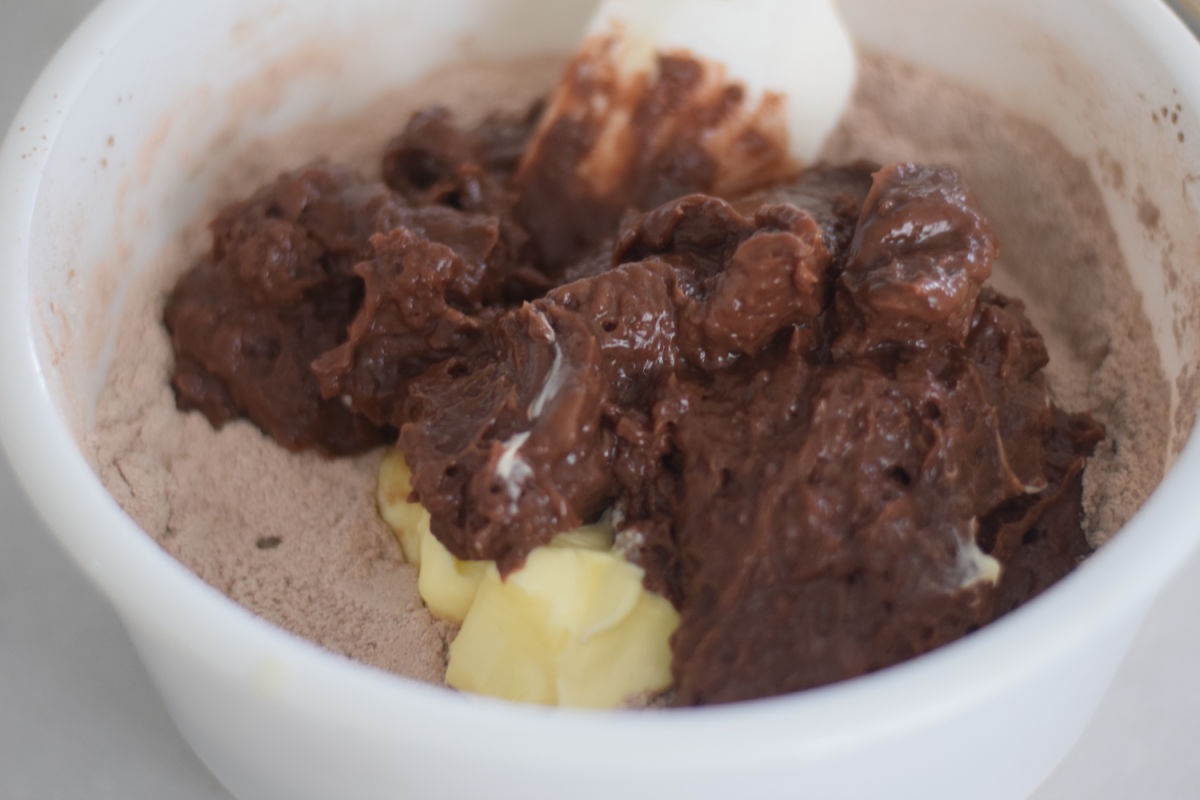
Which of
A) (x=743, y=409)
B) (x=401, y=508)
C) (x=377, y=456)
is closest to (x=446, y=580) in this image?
(x=401, y=508)

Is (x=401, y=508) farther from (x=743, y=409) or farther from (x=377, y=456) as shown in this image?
(x=743, y=409)

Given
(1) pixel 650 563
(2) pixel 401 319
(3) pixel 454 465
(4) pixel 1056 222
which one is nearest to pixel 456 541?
(3) pixel 454 465

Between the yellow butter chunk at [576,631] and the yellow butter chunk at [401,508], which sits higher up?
the yellow butter chunk at [576,631]

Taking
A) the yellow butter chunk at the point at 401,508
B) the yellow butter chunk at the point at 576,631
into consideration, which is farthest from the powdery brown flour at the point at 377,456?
the yellow butter chunk at the point at 576,631

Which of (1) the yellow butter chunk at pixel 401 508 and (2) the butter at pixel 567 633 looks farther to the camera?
(1) the yellow butter chunk at pixel 401 508

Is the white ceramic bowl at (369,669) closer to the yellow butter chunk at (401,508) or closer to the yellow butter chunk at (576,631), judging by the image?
the yellow butter chunk at (576,631)

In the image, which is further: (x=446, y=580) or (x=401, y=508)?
(x=401, y=508)
